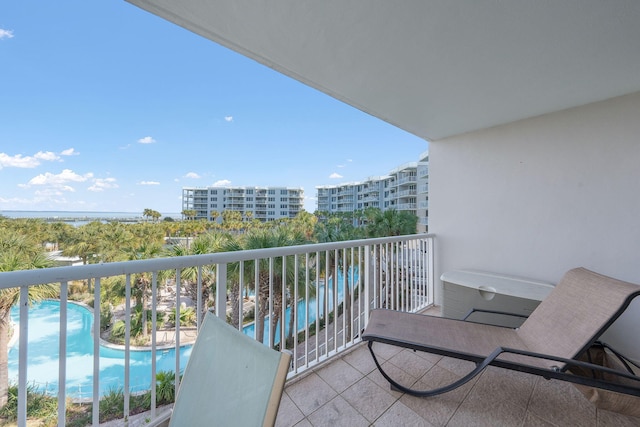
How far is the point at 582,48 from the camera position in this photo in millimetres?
1837

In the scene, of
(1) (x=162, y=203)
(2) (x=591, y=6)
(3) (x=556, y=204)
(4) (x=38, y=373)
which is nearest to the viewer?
(2) (x=591, y=6)

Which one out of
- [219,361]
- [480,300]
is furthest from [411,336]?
[219,361]

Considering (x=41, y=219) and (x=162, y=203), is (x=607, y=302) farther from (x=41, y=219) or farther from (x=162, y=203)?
(x=162, y=203)

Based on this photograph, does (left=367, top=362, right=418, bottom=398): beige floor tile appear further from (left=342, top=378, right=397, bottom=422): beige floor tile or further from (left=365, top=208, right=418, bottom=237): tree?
(left=365, top=208, right=418, bottom=237): tree

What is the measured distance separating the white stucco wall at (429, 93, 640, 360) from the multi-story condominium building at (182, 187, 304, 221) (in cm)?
3466

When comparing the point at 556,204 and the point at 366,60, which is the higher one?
the point at 366,60

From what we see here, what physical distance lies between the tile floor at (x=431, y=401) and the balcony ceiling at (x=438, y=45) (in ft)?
8.19

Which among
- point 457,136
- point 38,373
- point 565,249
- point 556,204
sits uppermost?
point 457,136

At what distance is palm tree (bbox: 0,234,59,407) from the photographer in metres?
4.98

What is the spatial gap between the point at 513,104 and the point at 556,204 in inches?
48.0

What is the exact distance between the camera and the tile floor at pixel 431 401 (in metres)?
1.69

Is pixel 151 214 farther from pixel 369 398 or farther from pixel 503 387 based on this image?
pixel 503 387

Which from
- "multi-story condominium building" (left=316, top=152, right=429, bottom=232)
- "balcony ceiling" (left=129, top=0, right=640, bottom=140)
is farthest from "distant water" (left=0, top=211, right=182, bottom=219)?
"multi-story condominium building" (left=316, top=152, right=429, bottom=232)

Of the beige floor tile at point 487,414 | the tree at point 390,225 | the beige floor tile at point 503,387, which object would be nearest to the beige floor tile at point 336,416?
the beige floor tile at point 487,414
